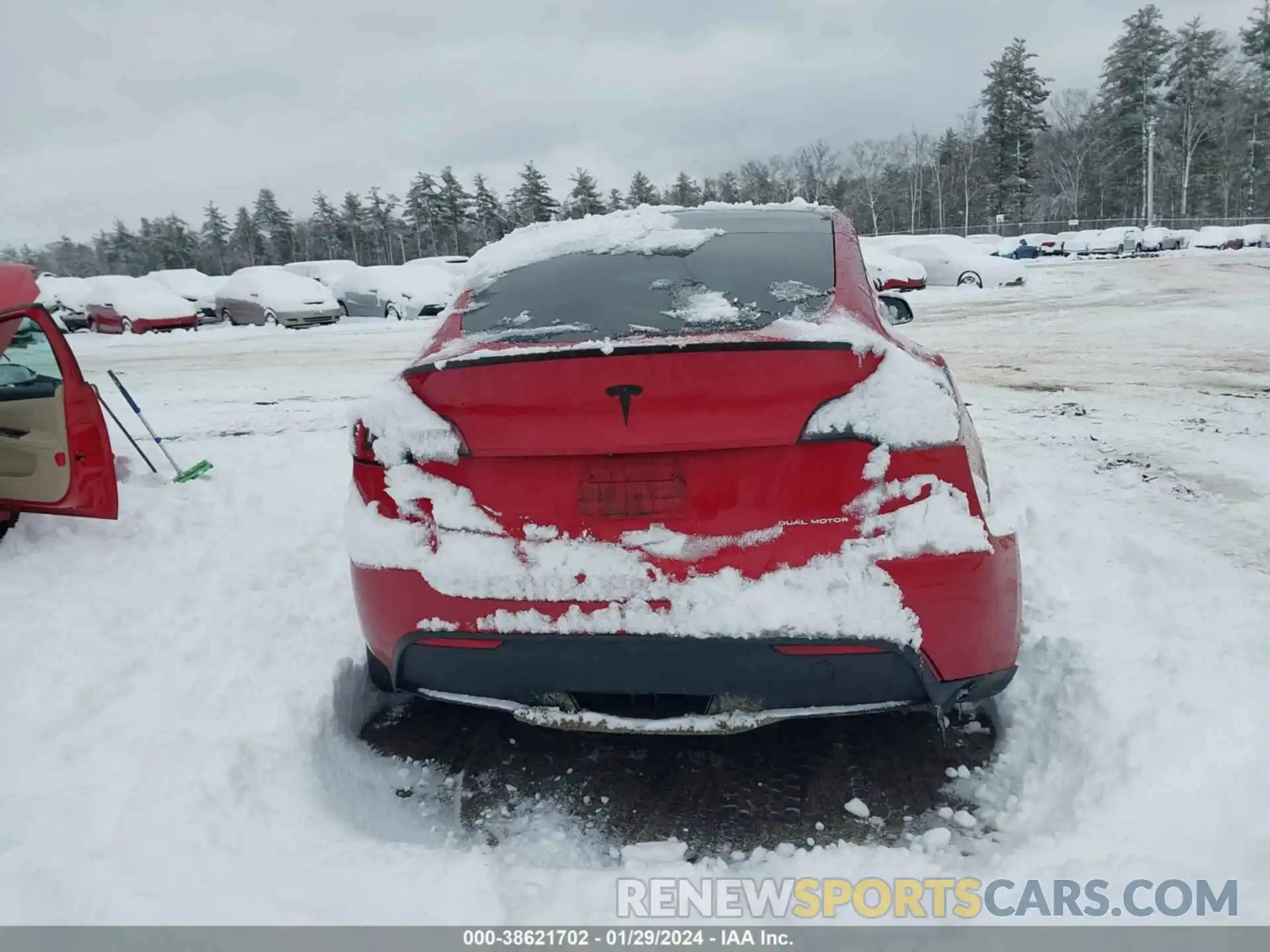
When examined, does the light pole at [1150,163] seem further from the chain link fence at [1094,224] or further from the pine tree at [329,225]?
the pine tree at [329,225]

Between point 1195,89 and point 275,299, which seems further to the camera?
point 1195,89

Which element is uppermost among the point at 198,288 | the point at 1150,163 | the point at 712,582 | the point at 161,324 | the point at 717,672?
the point at 1150,163

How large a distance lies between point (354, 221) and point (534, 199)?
84.0ft

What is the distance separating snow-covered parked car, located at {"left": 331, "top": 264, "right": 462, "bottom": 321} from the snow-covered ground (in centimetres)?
1530

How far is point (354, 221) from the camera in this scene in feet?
272

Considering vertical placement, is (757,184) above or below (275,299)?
above

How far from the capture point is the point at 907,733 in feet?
9.67

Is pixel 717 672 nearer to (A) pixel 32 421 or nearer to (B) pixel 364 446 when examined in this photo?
(B) pixel 364 446

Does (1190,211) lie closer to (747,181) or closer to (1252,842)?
(747,181)

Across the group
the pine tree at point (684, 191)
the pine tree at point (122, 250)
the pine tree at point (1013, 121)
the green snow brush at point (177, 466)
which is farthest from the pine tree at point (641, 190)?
the green snow brush at point (177, 466)

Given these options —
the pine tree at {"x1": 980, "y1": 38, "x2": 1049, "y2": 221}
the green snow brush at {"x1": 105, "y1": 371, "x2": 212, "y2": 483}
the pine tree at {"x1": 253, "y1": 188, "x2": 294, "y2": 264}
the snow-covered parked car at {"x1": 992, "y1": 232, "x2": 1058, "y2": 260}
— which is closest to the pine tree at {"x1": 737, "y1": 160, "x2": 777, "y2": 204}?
the pine tree at {"x1": 980, "y1": 38, "x2": 1049, "y2": 221}

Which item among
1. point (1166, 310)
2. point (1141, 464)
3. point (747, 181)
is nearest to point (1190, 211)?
point (747, 181)
